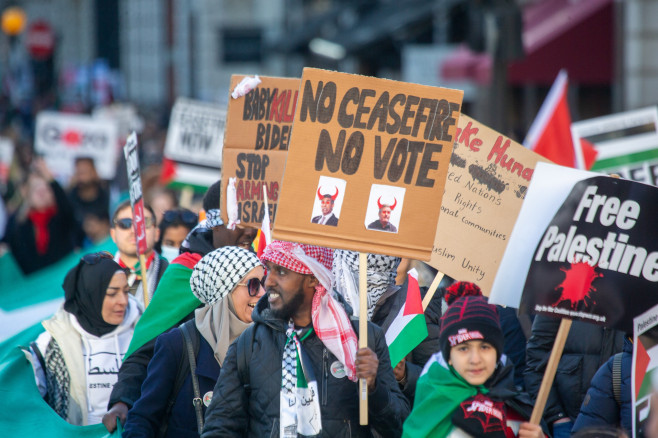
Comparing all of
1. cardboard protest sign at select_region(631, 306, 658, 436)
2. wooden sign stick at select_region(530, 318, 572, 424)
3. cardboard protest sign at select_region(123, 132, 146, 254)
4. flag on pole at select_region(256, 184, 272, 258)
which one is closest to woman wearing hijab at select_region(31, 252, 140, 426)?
cardboard protest sign at select_region(123, 132, 146, 254)

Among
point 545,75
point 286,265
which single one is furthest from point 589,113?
point 286,265

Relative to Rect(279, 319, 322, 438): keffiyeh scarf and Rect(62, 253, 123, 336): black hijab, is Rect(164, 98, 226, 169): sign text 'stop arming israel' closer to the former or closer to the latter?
Rect(62, 253, 123, 336): black hijab

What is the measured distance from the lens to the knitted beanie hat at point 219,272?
5.05m

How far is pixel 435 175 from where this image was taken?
4.77 meters

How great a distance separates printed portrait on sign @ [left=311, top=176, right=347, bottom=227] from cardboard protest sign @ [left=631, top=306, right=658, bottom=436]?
1279 mm

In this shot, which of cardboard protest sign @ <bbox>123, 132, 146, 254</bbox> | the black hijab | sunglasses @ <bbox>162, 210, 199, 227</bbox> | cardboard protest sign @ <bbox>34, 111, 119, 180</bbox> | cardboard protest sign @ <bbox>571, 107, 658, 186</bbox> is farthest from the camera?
cardboard protest sign @ <bbox>34, 111, 119, 180</bbox>

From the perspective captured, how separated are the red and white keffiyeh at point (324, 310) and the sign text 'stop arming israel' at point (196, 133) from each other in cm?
615

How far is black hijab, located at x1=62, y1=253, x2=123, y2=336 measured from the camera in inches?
237

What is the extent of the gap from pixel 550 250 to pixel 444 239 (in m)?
1.37

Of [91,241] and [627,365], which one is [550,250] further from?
[91,241]

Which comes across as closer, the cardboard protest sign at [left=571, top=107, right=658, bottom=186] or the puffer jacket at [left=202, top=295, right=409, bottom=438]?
the puffer jacket at [left=202, top=295, right=409, bottom=438]

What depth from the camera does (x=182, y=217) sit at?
7613 mm

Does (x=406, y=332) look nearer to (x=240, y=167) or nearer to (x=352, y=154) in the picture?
(x=352, y=154)

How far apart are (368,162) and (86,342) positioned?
82.2 inches
